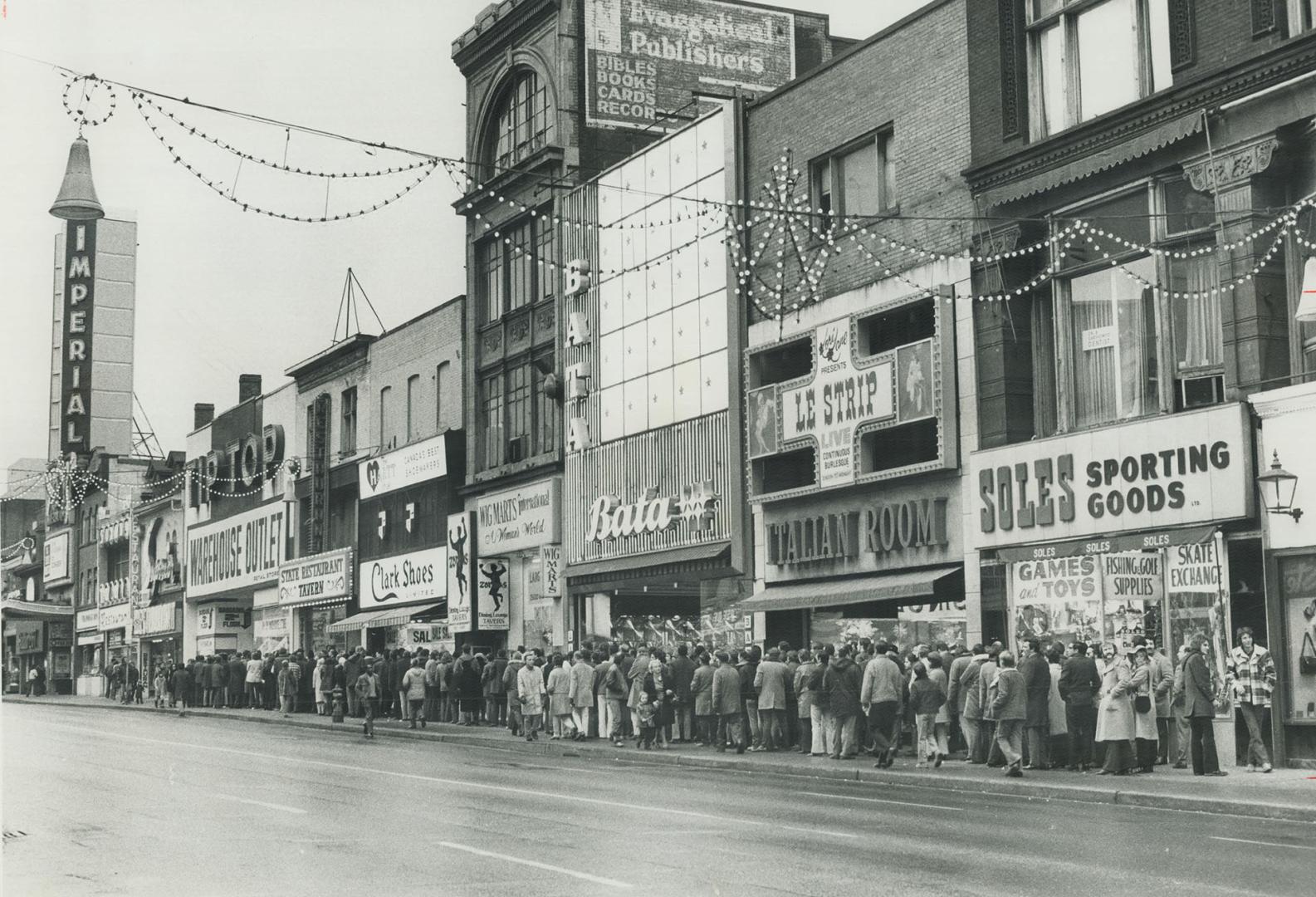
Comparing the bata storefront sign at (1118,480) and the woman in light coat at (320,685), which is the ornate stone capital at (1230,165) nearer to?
the bata storefront sign at (1118,480)

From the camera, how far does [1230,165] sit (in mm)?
22109

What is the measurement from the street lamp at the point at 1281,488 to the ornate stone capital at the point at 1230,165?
3.76 meters

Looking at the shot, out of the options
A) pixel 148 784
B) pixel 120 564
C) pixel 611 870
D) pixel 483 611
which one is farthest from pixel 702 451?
pixel 120 564

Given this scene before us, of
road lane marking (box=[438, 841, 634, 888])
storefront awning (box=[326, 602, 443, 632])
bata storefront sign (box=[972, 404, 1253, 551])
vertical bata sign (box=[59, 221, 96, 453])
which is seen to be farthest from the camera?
vertical bata sign (box=[59, 221, 96, 453])

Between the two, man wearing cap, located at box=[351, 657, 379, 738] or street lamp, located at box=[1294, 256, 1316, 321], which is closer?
street lamp, located at box=[1294, 256, 1316, 321]

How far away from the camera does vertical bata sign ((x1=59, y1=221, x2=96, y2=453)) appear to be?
5019 cm

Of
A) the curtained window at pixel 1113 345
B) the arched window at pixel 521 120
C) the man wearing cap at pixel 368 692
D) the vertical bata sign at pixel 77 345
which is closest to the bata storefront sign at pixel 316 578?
the vertical bata sign at pixel 77 345

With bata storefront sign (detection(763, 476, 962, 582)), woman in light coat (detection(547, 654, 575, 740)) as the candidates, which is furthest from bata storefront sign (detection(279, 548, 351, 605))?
bata storefront sign (detection(763, 476, 962, 582))

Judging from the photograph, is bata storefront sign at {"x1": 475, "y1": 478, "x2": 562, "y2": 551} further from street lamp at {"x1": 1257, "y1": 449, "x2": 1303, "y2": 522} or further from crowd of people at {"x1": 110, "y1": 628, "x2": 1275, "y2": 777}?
street lamp at {"x1": 1257, "y1": 449, "x2": 1303, "y2": 522}

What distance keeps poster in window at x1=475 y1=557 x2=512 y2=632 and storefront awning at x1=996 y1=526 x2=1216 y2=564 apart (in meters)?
17.7

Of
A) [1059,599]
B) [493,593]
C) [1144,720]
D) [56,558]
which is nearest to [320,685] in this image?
[493,593]

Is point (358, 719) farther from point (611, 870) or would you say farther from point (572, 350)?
point (611, 870)

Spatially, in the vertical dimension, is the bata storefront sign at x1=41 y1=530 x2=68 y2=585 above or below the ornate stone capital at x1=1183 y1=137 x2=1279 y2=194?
below

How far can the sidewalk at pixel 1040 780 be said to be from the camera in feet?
55.6
